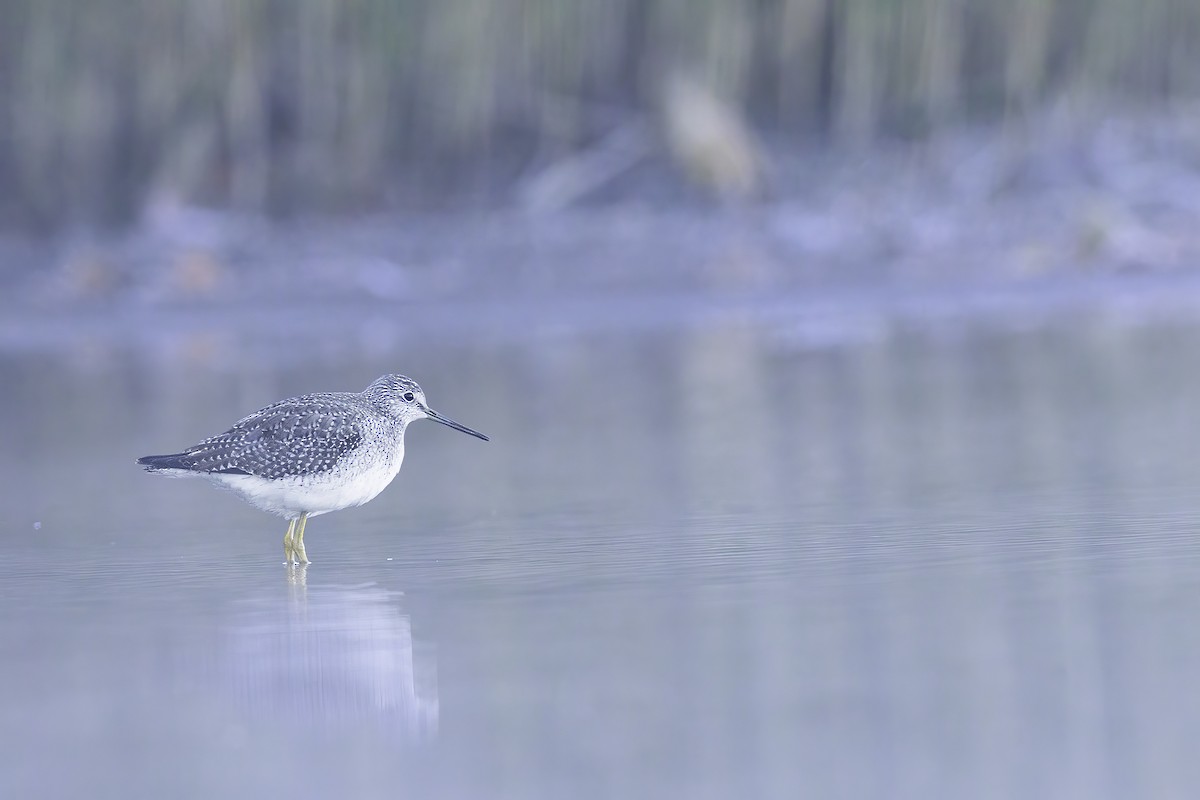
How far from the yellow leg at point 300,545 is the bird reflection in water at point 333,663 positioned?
2.18 feet

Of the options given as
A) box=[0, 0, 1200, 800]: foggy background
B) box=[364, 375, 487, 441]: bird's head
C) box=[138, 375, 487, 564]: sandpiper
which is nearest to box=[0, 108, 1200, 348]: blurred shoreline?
box=[0, 0, 1200, 800]: foggy background

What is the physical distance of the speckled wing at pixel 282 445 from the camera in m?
7.07

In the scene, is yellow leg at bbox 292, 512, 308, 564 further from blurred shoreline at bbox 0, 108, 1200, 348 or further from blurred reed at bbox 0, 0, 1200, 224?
blurred reed at bbox 0, 0, 1200, 224

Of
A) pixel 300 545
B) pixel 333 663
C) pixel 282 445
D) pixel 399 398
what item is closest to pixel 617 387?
pixel 399 398

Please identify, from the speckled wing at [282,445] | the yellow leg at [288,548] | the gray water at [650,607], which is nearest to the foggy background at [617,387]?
the gray water at [650,607]

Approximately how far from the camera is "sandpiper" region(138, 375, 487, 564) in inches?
278

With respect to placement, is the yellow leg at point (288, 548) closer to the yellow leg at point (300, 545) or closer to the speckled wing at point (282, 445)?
the yellow leg at point (300, 545)

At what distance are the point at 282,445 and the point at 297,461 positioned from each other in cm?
11

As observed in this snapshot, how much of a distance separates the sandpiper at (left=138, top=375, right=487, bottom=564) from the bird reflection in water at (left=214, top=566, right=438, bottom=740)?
3.19ft

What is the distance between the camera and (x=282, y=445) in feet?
23.4

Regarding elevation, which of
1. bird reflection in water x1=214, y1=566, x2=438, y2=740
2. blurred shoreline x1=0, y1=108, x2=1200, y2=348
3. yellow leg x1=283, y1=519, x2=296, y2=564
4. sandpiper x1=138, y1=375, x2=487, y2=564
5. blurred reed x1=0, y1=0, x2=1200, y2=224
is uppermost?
blurred reed x1=0, y1=0, x2=1200, y2=224

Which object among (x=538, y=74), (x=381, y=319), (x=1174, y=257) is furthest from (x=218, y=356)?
(x=1174, y=257)

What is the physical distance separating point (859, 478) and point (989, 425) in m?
1.60

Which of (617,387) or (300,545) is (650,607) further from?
(617,387)
